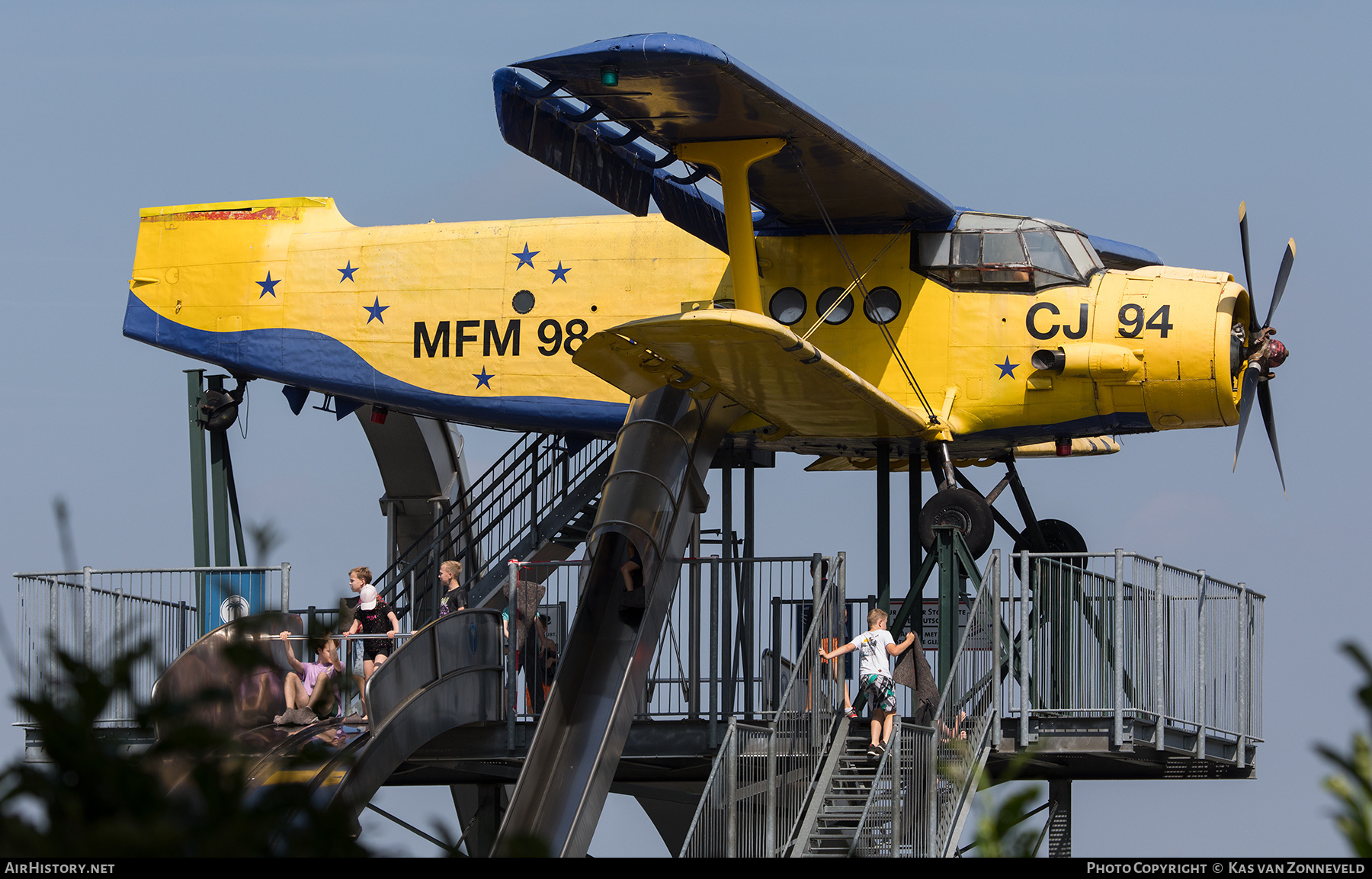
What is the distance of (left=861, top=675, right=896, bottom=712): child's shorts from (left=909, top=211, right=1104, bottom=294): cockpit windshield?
5.35 meters

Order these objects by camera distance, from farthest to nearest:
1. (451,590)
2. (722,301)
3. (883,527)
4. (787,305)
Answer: (722,301) → (787,305) → (883,527) → (451,590)

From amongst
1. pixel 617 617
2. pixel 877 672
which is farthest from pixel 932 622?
pixel 617 617

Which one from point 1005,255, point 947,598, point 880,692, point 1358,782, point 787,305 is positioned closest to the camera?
point 1358,782

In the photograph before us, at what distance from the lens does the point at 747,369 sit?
19453 millimetres

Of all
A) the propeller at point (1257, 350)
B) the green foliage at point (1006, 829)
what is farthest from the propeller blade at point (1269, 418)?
the green foliage at point (1006, 829)

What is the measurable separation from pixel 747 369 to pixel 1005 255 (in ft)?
15.2

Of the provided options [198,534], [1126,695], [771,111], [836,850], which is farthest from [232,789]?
A: [198,534]

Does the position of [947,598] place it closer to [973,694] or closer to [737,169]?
[973,694]

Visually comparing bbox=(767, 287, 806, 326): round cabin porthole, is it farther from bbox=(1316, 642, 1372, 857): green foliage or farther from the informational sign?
bbox=(1316, 642, 1372, 857): green foliage

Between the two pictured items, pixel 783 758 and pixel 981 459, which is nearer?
pixel 783 758

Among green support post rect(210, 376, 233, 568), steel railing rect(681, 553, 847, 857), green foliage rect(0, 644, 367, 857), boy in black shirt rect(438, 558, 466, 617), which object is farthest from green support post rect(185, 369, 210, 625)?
green foliage rect(0, 644, 367, 857)

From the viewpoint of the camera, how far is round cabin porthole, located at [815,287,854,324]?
22984 mm

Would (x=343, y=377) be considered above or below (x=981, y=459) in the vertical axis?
above

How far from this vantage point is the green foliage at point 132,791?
18.3 feet
